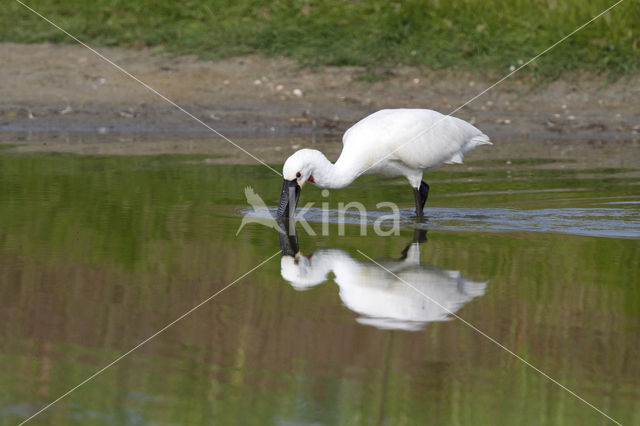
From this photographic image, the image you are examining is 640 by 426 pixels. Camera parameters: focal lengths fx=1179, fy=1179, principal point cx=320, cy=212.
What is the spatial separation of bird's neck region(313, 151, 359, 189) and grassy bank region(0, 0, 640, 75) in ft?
22.6

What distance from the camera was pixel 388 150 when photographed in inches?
319

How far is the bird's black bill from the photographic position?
302 inches

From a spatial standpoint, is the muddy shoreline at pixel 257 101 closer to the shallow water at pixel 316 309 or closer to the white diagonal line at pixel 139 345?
the shallow water at pixel 316 309

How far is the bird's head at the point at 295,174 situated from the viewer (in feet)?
24.8

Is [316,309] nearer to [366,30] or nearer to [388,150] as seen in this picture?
[388,150]

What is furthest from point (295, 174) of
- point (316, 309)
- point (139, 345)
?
point (139, 345)

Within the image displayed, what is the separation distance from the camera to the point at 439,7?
50.0 feet

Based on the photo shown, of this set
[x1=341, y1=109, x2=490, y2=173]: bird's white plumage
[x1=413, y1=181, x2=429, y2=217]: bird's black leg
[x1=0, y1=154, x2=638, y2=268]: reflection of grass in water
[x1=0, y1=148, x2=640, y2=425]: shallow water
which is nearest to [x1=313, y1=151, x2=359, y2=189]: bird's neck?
[x1=341, y1=109, x2=490, y2=173]: bird's white plumage

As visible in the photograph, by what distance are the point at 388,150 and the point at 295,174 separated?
0.83m

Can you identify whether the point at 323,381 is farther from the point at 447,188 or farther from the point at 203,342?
the point at 447,188

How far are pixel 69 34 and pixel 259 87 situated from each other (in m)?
2.71

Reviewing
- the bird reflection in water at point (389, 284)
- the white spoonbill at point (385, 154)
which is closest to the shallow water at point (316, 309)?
the bird reflection in water at point (389, 284)

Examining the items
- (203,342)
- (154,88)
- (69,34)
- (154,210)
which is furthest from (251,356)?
(69,34)

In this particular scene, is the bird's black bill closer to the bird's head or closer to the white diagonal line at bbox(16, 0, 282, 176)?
the bird's head
